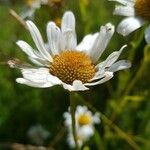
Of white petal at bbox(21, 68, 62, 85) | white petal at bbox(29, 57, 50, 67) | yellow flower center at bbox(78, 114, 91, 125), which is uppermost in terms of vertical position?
white petal at bbox(29, 57, 50, 67)

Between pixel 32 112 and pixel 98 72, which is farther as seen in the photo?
pixel 32 112

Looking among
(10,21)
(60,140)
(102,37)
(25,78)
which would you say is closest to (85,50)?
(102,37)

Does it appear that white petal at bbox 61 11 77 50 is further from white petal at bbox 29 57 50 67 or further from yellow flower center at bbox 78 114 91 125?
yellow flower center at bbox 78 114 91 125

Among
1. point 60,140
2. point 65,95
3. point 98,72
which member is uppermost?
point 98,72

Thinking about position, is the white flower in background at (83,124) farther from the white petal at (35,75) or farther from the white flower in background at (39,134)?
the white petal at (35,75)

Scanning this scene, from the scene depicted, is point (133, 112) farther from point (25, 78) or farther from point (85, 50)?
point (25, 78)

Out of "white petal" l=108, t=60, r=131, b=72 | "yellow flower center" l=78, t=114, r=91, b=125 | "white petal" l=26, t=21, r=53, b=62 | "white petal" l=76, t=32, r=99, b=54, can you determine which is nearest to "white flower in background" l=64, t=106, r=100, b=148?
"yellow flower center" l=78, t=114, r=91, b=125

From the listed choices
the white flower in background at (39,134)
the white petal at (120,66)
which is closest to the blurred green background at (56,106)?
the white flower in background at (39,134)

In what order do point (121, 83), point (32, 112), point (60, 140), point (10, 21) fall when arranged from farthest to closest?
point (10, 21) → point (32, 112) → point (60, 140) → point (121, 83)
